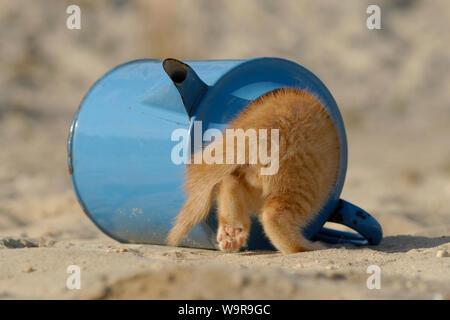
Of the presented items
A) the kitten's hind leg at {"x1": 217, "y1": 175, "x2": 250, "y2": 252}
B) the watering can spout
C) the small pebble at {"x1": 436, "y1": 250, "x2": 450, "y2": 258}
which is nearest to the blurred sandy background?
the small pebble at {"x1": 436, "y1": 250, "x2": 450, "y2": 258}

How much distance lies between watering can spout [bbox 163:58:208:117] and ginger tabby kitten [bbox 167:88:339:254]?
0.25 metres

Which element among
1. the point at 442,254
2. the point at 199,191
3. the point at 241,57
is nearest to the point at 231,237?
the point at 199,191

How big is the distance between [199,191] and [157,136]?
41cm

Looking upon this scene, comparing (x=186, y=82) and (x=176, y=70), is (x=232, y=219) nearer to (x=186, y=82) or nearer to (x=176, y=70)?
(x=186, y=82)

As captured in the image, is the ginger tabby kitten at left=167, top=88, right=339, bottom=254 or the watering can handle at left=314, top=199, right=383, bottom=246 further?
the watering can handle at left=314, top=199, right=383, bottom=246

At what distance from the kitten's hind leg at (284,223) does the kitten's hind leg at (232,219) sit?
0.13m

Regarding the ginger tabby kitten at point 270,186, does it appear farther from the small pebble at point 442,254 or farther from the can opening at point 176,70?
the small pebble at point 442,254

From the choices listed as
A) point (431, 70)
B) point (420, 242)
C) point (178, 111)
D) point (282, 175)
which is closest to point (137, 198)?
point (178, 111)

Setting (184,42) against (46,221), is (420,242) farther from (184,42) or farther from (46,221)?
(184,42)

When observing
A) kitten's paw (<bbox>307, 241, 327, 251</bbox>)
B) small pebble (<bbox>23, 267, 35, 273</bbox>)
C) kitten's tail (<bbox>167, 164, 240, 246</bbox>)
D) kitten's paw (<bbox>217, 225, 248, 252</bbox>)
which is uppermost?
kitten's tail (<bbox>167, 164, 240, 246</bbox>)

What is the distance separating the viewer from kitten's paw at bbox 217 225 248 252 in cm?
336

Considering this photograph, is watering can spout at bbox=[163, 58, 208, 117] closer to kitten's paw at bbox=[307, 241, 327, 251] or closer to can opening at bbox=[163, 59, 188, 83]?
can opening at bbox=[163, 59, 188, 83]
